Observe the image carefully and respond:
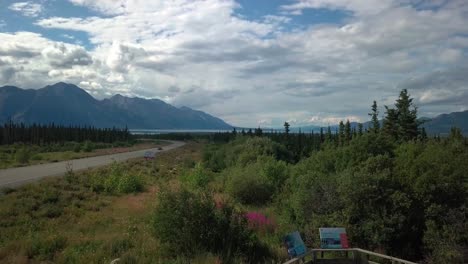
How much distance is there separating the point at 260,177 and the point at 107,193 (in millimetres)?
10072

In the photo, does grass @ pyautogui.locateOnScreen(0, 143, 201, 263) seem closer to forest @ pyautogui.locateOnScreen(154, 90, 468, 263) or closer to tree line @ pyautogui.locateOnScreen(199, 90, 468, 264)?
forest @ pyautogui.locateOnScreen(154, 90, 468, 263)

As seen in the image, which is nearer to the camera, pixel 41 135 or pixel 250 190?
pixel 250 190

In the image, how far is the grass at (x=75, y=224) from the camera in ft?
41.9

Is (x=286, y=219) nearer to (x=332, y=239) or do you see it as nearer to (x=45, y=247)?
(x=332, y=239)

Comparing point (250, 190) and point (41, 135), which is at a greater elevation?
point (41, 135)

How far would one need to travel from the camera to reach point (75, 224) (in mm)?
18500

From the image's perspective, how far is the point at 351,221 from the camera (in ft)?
49.6

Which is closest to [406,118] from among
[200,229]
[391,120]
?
[391,120]

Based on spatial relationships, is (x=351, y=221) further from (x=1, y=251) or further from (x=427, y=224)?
(x=1, y=251)

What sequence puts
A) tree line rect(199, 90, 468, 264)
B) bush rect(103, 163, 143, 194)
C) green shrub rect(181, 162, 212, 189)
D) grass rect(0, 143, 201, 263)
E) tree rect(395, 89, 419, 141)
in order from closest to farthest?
grass rect(0, 143, 201, 263), tree line rect(199, 90, 468, 264), bush rect(103, 163, 143, 194), green shrub rect(181, 162, 212, 189), tree rect(395, 89, 419, 141)

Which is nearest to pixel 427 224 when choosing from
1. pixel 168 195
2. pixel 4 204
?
pixel 168 195

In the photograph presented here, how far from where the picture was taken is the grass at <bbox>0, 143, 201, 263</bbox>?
41.9ft

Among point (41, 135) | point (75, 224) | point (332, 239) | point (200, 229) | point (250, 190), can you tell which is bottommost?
point (75, 224)

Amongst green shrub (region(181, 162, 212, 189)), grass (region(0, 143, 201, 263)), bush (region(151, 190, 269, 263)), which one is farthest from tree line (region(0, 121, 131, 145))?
bush (region(151, 190, 269, 263))
